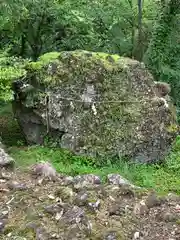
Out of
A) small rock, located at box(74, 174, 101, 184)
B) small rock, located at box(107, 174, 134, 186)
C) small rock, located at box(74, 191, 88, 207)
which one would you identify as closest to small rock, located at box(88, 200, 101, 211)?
small rock, located at box(74, 191, 88, 207)

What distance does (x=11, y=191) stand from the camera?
5523 millimetres

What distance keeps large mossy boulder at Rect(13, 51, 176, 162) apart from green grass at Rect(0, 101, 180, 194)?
19cm

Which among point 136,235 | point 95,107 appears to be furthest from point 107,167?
point 136,235

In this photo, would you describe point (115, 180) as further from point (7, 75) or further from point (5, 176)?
point (7, 75)

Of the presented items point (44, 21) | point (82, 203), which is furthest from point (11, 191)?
point (44, 21)

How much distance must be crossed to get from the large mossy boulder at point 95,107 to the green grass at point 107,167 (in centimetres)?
19

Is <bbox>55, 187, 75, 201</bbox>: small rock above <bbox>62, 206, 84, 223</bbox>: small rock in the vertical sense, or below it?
below

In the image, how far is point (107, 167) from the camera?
8.13m

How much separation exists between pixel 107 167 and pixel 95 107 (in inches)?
44.1

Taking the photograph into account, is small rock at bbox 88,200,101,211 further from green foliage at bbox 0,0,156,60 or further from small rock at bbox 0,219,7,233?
green foliage at bbox 0,0,156,60

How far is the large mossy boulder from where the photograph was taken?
839cm

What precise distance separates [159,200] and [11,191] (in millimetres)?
1756

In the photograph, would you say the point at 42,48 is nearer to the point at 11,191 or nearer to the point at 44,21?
the point at 44,21

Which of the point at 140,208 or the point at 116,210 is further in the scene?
the point at 140,208
